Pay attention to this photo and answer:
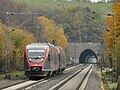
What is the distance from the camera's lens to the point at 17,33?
286 feet

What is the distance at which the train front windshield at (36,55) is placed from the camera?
165 ft

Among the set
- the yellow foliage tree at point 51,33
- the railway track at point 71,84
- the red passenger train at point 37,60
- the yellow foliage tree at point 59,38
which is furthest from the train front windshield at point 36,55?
the yellow foliage tree at point 59,38

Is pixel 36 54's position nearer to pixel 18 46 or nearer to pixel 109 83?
pixel 109 83

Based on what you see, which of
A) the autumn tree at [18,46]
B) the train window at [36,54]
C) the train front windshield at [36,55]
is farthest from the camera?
the autumn tree at [18,46]

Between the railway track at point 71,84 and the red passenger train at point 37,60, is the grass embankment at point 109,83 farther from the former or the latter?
the red passenger train at point 37,60

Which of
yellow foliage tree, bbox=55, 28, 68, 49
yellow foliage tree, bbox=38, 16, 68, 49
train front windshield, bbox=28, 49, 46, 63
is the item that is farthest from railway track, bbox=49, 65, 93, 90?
yellow foliage tree, bbox=55, 28, 68, 49

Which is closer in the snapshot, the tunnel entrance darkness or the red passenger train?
the red passenger train

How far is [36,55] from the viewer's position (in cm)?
5088

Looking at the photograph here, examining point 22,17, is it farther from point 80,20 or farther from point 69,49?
point 69,49

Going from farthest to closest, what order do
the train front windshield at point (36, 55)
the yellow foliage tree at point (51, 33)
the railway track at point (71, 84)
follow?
the yellow foliage tree at point (51, 33)
the train front windshield at point (36, 55)
the railway track at point (71, 84)

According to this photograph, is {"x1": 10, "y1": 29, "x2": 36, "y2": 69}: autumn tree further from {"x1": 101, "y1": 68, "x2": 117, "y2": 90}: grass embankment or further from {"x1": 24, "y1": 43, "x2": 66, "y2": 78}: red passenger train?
{"x1": 24, "y1": 43, "x2": 66, "y2": 78}: red passenger train

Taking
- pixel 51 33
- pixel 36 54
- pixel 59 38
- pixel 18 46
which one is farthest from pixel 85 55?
pixel 36 54

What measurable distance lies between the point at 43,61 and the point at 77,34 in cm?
10955

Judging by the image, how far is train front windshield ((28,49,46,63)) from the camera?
50.4 meters
